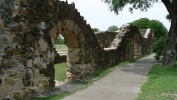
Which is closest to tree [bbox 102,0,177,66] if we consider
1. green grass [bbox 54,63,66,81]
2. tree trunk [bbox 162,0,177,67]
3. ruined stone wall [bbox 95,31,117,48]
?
tree trunk [bbox 162,0,177,67]

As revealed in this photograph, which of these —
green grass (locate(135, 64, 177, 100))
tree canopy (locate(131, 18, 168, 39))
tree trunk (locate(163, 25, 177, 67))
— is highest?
tree canopy (locate(131, 18, 168, 39))

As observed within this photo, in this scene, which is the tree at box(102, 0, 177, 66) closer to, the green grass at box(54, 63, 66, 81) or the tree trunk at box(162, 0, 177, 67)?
the tree trunk at box(162, 0, 177, 67)

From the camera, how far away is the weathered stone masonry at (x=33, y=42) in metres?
5.18

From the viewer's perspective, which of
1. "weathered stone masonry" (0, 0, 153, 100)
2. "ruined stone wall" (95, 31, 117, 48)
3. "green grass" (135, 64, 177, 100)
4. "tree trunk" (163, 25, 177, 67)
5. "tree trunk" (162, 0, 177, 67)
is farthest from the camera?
"ruined stone wall" (95, 31, 117, 48)

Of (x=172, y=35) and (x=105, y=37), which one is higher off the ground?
(x=105, y=37)

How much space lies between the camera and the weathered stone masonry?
5.18 meters

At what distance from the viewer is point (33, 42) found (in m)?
5.82

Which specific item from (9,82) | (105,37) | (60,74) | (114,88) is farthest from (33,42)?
(105,37)

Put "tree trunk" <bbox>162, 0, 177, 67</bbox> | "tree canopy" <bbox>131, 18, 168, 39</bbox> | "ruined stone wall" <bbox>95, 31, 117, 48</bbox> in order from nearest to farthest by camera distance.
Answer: "tree trunk" <bbox>162, 0, 177, 67</bbox>, "ruined stone wall" <bbox>95, 31, 117, 48</bbox>, "tree canopy" <bbox>131, 18, 168, 39</bbox>

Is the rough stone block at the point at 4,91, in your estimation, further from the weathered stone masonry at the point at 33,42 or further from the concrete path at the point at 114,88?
the concrete path at the point at 114,88

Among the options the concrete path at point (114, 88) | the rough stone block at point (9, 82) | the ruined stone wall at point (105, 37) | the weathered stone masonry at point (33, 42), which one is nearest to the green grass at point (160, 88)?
the concrete path at point (114, 88)

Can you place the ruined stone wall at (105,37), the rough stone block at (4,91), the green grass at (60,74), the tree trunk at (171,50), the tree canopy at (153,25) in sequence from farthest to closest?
1. the tree canopy at (153,25)
2. the ruined stone wall at (105,37)
3. the tree trunk at (171,50)
4. the green grass at (60,74)
5. the rough stone block at (4,91)

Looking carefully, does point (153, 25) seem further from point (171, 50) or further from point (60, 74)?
point (60, 74)

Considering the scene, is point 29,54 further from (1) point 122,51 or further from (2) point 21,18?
(1) point 122,51
